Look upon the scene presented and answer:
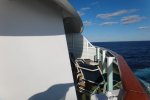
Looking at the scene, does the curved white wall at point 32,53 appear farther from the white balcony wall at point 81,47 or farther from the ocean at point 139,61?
the white balcony wall at point 81,47

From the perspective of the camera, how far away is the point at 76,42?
361 inches

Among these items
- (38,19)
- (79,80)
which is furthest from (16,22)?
(79,80)

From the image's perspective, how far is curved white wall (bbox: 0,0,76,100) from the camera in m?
3.80

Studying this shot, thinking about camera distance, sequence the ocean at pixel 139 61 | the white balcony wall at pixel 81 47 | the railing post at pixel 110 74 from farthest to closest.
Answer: the ocean at pixel 139 61
the white balcony wall at pixel 81 47
the railing post at pixel 110 74

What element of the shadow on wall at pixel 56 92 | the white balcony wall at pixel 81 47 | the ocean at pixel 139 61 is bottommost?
the ocean at pixel 139 61

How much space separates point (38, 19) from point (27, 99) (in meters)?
1.35

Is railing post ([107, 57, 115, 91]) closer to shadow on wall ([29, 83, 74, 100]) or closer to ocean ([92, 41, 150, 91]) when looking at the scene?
ocean ([92, 41, 150, 91])

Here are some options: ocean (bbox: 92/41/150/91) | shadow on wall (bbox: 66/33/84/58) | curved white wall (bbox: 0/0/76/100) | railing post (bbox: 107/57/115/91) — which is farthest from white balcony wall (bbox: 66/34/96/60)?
curved white wall (bbox: 0/0/76/100)

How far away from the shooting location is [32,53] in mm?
3945

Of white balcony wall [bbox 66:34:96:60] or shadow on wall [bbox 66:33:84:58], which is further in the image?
shadow on wall [bbox 66:33:84:58]

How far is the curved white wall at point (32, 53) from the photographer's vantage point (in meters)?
3.80

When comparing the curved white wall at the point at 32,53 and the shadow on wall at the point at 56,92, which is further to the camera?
the shadow on wall at the point at 56,92

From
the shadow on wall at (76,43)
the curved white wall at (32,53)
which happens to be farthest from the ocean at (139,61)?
the shadow on wall at (76,43)

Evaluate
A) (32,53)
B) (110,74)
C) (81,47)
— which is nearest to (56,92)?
(32,53)
